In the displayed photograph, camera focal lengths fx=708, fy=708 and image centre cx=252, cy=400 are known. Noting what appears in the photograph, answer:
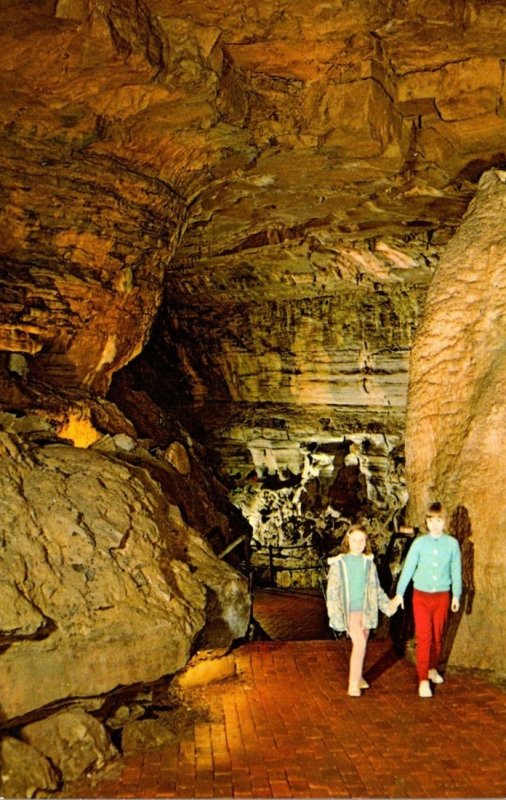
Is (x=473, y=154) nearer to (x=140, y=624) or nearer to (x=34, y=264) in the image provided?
(x=34, y=264)

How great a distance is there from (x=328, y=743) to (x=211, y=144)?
8.10m

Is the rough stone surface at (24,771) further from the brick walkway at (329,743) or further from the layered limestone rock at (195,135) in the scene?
the layered limestone rock at (195,135)

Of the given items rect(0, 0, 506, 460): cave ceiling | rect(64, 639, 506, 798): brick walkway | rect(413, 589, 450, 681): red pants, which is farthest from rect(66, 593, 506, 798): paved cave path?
rect(0, 0, 506, 460): cave ceiling

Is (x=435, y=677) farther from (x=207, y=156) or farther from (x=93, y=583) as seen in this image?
(x=207, y=156)

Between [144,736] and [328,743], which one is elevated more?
[328,743]

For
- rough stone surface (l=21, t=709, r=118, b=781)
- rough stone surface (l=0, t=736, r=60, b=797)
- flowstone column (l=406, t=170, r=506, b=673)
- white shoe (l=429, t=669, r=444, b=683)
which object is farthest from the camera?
flowstone column (l=406, t=170, r=506, b=673)

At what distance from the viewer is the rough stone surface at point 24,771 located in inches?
170

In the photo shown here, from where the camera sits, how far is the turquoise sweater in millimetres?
5949

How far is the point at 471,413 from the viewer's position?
23.1 ft

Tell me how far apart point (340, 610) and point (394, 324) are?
13412mm

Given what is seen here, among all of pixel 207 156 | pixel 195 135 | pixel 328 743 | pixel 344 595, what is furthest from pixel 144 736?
pixel 207 156

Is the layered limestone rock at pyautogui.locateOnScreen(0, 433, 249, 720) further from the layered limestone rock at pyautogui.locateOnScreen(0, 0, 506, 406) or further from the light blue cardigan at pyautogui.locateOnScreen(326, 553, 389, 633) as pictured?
the layered limestone rock at pyautogui.locateOnScreen(0, 0, 506, 406)

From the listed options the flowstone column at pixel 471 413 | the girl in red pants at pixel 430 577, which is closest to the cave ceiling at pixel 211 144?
the flowstone column at pixel 471 413

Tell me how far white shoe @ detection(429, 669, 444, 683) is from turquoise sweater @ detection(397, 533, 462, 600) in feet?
2.71
